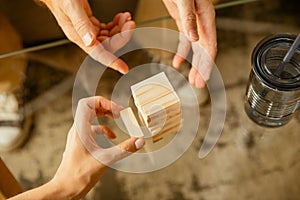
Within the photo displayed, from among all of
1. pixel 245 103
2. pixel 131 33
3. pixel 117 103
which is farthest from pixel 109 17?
pixel 245 103

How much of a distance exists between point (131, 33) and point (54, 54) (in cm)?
17

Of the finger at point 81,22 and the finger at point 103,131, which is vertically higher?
the finger at point 81,22

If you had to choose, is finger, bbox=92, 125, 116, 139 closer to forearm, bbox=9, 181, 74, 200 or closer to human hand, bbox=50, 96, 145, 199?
human hand, bbox=50, 96, 145, 199

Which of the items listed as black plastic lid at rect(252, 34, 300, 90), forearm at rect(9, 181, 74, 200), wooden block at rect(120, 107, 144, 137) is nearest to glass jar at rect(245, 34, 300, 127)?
black plastic lid at rect(252, 34, 300, 90)

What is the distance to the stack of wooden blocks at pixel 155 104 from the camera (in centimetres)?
86

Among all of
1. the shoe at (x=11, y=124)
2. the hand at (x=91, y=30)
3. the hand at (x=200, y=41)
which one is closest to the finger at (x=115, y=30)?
the hand at (x=91, y=30)

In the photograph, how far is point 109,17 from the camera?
1172 millimetres

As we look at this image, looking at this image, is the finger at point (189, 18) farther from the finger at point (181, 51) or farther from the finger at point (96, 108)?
the finger at point (96, 108)

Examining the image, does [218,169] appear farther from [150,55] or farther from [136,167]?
[150,55]

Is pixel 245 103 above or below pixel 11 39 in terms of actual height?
below

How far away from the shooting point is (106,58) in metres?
0.96

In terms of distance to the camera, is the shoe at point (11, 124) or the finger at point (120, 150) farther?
the shoe at point (11, 124)

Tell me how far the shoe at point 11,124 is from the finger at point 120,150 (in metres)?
0.22

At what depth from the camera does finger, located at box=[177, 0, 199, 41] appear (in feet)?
2.92
